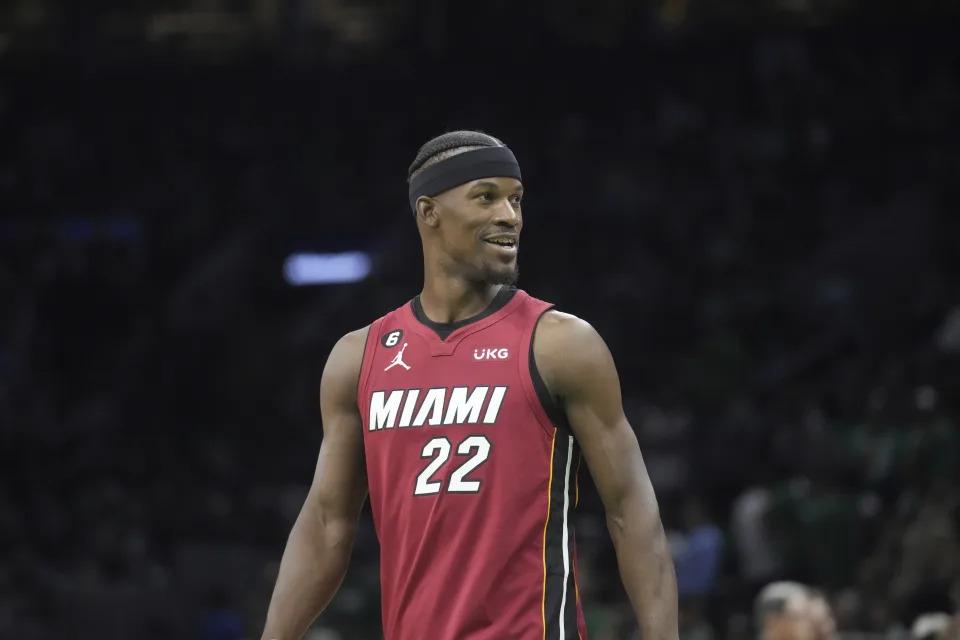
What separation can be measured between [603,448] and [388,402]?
0.54m

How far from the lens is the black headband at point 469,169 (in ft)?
12.7

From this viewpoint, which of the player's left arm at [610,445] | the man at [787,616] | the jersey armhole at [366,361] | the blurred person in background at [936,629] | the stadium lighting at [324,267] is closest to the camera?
the player's left arm at [610,445]

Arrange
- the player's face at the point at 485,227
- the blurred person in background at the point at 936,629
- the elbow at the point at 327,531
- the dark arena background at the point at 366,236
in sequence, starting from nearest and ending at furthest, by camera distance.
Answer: the player's face at the point at 485,227 < the elbow at the point at 327,531 < the blurred person in background at the point at 936,629 < the dark arena background at the point at 366,236

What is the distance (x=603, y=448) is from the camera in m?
3.69

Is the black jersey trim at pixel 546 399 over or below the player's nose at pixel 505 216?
below

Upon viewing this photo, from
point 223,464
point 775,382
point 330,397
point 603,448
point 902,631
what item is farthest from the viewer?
point 223,464

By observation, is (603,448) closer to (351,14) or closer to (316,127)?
(351,14)

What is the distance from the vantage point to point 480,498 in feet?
12.1

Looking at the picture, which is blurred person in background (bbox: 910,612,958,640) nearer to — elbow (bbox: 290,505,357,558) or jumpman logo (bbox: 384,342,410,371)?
elbow (bbox: 290,505,357,558)

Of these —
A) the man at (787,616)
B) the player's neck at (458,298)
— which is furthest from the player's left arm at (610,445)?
the man at (787,616)

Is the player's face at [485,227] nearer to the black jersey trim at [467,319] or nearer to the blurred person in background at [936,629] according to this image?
the black jersey trim at [467,319]

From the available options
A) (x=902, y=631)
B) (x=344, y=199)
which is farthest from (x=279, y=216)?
(x=902, y=631)

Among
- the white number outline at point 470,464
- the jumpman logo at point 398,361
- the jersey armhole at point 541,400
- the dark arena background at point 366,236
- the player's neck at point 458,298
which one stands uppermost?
the dark arena background at point 366,236

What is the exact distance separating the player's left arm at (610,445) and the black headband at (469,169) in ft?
1.36
